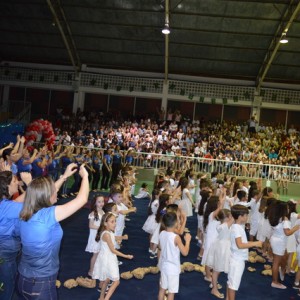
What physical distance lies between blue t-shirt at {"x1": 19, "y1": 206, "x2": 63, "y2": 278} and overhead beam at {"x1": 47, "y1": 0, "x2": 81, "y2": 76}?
17.1 metres

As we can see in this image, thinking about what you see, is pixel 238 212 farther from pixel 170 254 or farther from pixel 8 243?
pixel 8 243

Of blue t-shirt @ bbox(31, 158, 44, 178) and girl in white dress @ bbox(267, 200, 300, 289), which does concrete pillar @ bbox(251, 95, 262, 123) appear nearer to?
blue t-shirt @ bbox(31, 158, 44, 178)

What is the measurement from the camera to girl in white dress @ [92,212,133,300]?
479cm

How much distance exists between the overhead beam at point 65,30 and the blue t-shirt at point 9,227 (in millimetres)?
16576

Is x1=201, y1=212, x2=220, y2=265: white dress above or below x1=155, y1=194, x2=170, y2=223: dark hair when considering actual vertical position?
below

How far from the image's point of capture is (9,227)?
3307mm

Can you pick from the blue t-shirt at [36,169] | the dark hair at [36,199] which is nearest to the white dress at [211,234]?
the dark hair at [36,199]

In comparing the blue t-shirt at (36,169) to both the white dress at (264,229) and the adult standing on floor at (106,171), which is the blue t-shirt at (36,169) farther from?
the white dress at (264,229)

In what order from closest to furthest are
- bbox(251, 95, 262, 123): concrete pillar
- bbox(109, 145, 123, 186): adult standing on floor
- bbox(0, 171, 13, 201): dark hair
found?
1. bbox(0, 171, 13, 201): dark hair
2. bbox(109, 145, 123, 186): adult standing on floor
3. bbox(251, 95, 262, 123): concrete pillar

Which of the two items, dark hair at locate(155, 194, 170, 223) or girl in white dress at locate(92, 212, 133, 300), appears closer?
girl in white dress at locate(92, 212, 133, 300)

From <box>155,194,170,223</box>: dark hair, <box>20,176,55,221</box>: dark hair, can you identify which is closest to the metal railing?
<box>155,194,170,223</box>: dark hair

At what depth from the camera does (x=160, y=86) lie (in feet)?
77.2

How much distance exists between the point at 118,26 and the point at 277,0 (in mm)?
7781

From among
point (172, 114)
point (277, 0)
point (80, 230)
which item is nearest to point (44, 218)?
point (80, 230)
